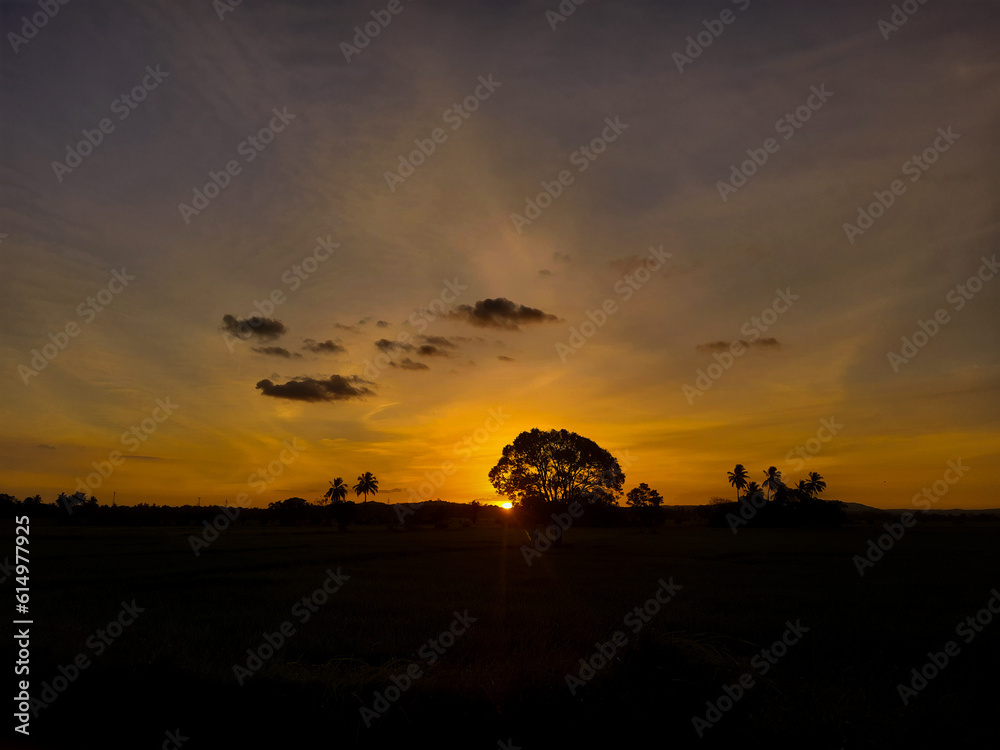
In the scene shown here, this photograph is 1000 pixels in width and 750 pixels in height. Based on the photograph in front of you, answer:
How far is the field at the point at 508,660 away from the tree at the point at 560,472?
24455 millimetres

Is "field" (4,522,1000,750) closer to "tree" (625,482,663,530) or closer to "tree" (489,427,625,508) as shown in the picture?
"tree" (489,427,625,508)

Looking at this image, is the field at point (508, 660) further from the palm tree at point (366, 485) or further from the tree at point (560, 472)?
the palm tree at point (366, 485)

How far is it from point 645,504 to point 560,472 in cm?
5260

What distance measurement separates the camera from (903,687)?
1017 cm

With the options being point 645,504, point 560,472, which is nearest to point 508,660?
point 560,472

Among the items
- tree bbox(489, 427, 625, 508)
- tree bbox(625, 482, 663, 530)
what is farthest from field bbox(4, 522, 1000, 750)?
tree bbox(625, 482, 663, 530)

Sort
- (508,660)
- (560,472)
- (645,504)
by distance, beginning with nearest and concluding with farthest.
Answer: (508,660), (560,472), (645,504)

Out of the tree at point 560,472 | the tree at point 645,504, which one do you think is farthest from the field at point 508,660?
the tree at point 645,504

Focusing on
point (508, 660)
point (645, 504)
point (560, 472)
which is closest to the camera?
point (508, 660)

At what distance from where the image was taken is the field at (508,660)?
22.1 feet

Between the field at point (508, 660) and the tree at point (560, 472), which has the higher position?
the tree at point (560, 472)

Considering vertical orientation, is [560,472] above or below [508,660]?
above

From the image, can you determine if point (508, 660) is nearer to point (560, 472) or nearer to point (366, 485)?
point (560, 472)

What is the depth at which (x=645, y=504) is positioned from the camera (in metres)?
101
